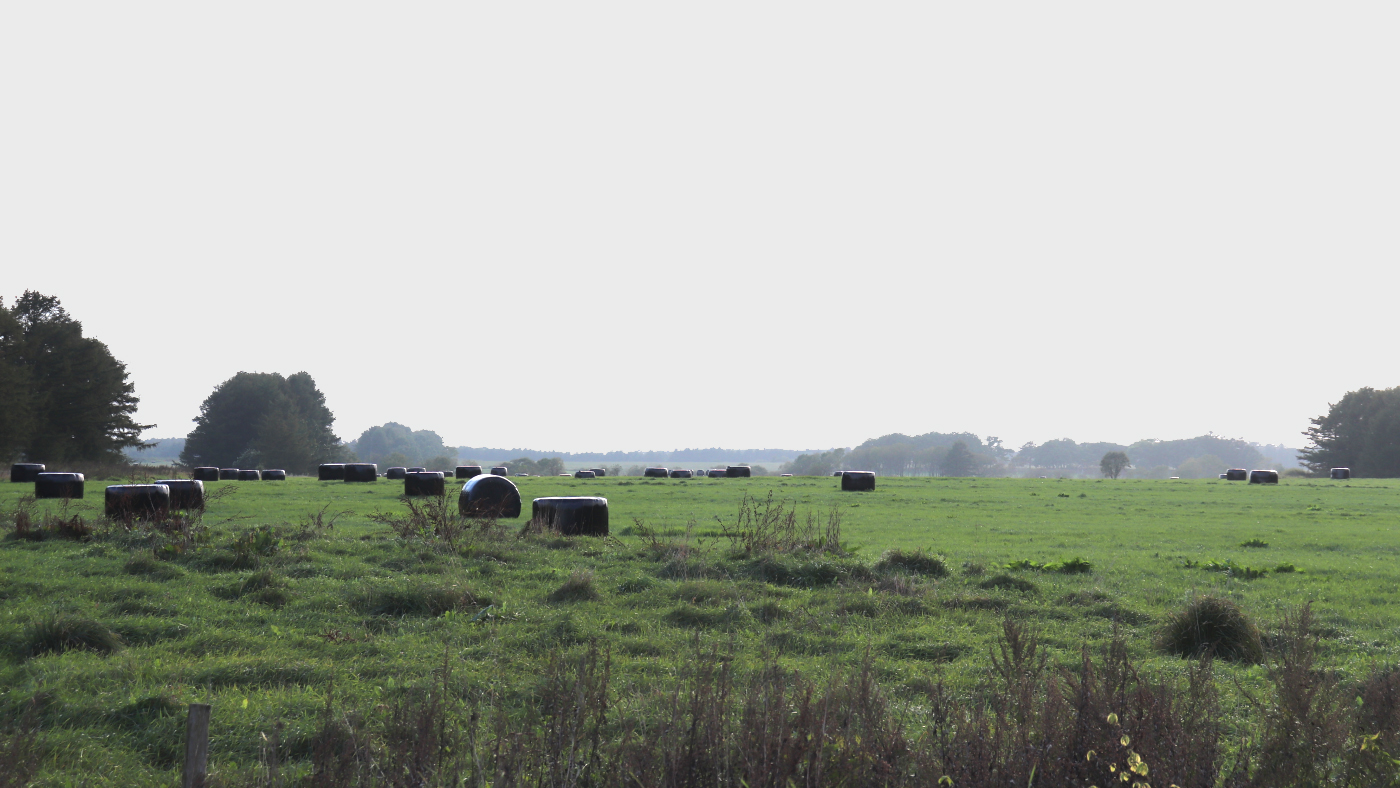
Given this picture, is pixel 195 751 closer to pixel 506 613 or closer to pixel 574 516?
pixel 506 613

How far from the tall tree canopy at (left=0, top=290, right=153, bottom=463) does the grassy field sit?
201 feet

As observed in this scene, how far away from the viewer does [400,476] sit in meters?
51.2

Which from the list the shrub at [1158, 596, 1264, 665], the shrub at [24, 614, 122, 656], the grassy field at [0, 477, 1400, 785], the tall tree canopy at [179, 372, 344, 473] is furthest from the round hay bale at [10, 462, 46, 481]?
the tall tree canopy at [179, 372, 344, 473]

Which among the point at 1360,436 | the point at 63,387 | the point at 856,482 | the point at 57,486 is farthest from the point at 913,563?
the point at 1360,436

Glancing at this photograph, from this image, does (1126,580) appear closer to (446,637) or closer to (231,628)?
(446,637)

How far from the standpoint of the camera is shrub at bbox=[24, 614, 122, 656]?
8.19 metres

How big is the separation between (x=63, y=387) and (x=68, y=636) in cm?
7627

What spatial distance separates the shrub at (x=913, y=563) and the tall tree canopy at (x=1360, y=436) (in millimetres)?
109425

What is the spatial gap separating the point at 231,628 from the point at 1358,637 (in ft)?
38.7

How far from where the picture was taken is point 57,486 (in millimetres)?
28172

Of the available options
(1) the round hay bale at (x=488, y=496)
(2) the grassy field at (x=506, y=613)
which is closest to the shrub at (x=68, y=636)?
(2) the grassy field at (x=506, y=613)

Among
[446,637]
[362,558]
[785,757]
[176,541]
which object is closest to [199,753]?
[785,757]

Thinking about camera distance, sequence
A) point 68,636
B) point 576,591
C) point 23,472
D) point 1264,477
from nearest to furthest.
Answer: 1. point 68,636
2. point 576,591
3. point 23,472
4. point 1264,477

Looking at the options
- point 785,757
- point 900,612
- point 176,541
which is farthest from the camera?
point 176,541
